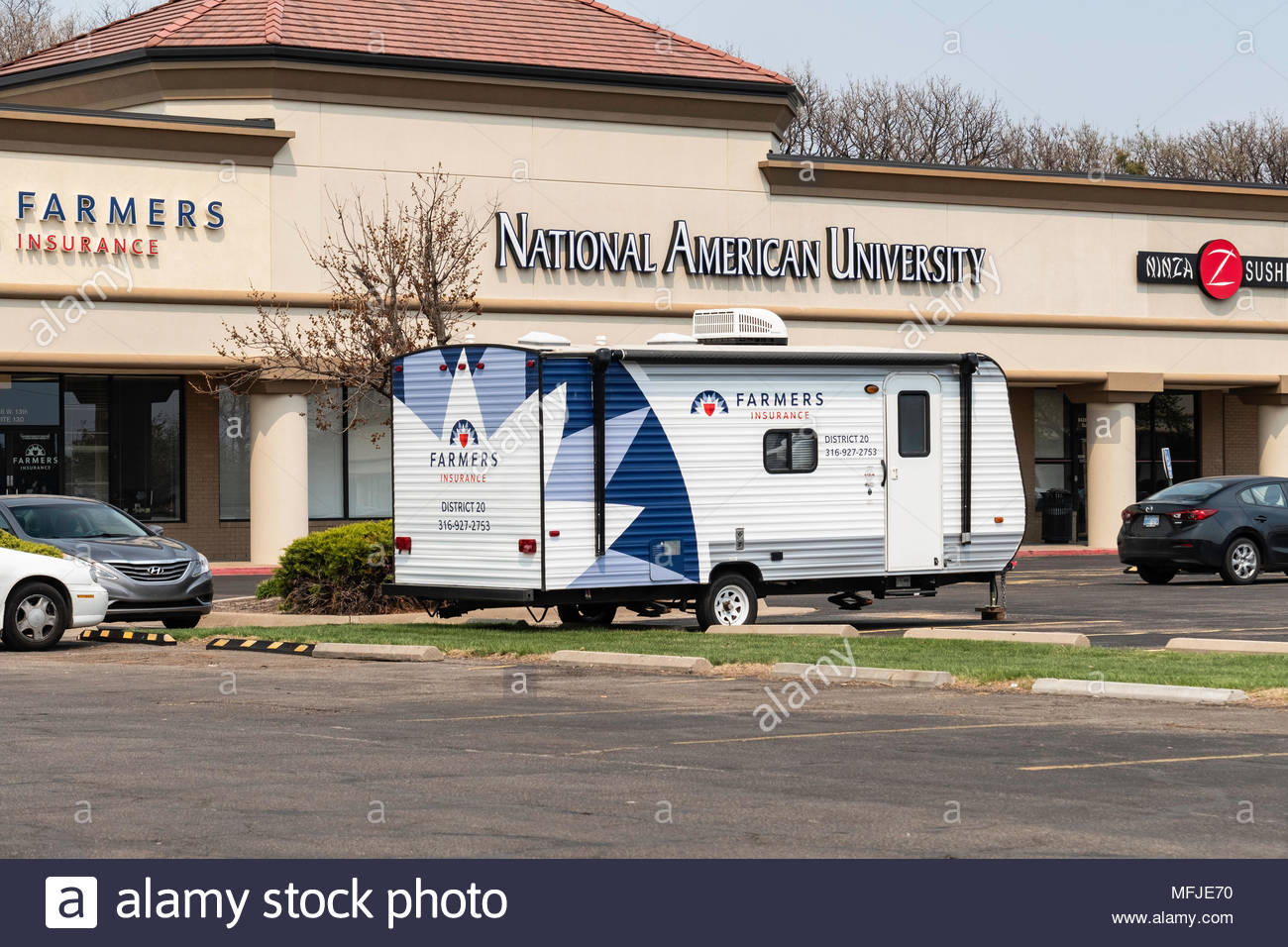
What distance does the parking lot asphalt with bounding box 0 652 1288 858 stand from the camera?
27.1 feet

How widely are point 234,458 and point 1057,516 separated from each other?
1863cm

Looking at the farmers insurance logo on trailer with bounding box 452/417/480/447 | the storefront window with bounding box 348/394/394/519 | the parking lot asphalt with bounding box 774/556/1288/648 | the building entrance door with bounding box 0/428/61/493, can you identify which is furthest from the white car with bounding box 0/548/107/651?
the storefront window with bounding box 348/394/394/519

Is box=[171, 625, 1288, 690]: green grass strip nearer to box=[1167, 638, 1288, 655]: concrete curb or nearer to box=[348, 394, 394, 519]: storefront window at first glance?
box=[1167, 638, 1288, 655]: concrete curb

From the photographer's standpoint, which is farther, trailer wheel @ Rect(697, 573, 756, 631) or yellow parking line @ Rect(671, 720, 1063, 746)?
trailer wheel @ Rect(697, 573, 756, 631)

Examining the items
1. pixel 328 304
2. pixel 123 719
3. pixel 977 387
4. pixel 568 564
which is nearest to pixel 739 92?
pixel 328 304

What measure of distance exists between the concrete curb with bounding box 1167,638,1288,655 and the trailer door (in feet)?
12.9

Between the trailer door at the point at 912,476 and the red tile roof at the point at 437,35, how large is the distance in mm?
15508

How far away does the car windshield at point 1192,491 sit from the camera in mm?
26484

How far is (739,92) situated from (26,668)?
73.1 feet

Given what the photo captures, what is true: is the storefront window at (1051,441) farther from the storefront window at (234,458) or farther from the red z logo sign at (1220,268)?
the storefront window at (234,458)

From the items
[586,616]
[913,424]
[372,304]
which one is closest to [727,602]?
[586,616]

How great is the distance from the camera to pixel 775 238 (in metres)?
36.6

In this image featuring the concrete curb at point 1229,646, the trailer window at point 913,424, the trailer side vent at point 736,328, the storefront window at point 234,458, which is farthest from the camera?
the storefront window at point 234,458

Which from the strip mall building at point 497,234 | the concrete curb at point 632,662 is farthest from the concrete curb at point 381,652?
the strip mall building at point 497,234
